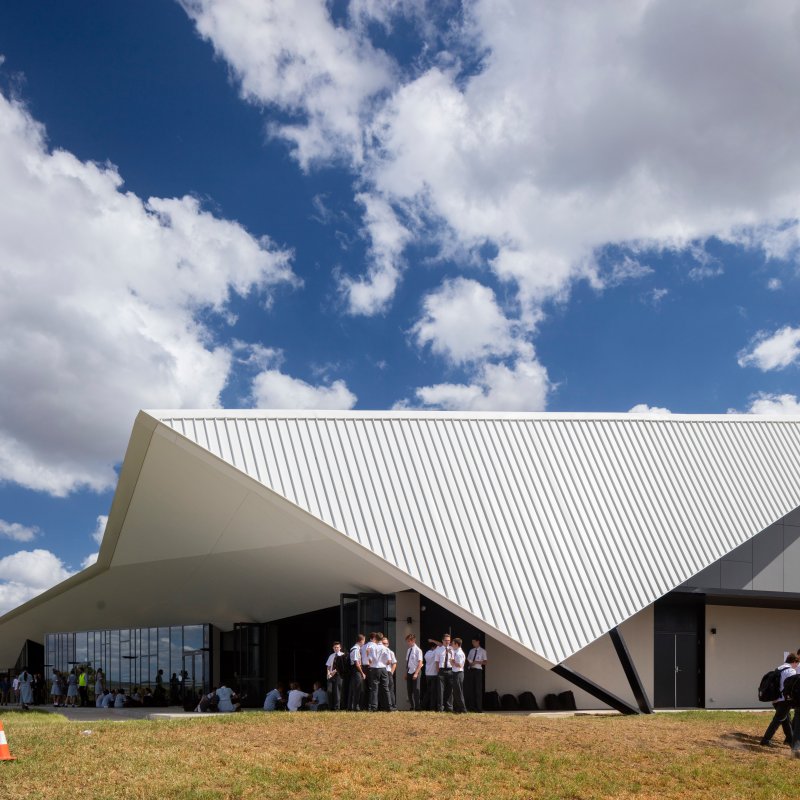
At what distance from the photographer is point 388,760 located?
39.7 ft

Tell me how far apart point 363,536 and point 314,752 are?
20.8 ft

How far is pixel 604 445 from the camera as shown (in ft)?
73.6

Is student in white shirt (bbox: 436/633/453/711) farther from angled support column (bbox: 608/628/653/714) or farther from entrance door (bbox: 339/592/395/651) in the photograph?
angled support column (bbox: 608/628/653/714)

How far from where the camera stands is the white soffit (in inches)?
731

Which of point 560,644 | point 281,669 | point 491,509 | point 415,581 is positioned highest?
point 491,509

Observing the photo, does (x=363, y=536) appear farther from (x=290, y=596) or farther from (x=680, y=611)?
(x=680, y=611)

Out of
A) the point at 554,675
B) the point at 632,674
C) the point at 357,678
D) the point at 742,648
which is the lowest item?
the point at 554,675

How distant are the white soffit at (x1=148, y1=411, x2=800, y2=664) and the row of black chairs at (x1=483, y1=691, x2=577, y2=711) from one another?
10.5 feet

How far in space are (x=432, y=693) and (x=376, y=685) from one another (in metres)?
1.23

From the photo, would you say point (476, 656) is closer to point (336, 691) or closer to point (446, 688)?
point (446, 688)

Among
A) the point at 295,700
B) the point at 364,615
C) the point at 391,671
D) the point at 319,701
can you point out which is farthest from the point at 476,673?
the point at 295,700

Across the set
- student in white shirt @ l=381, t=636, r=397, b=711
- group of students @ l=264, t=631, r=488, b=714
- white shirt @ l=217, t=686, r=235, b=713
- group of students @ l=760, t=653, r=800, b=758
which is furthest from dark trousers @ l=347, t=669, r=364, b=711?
group of students @ l=760, t=653, r=800, b=758

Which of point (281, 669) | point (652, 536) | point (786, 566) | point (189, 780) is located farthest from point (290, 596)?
point (189, 780)

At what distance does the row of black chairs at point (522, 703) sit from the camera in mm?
21016
